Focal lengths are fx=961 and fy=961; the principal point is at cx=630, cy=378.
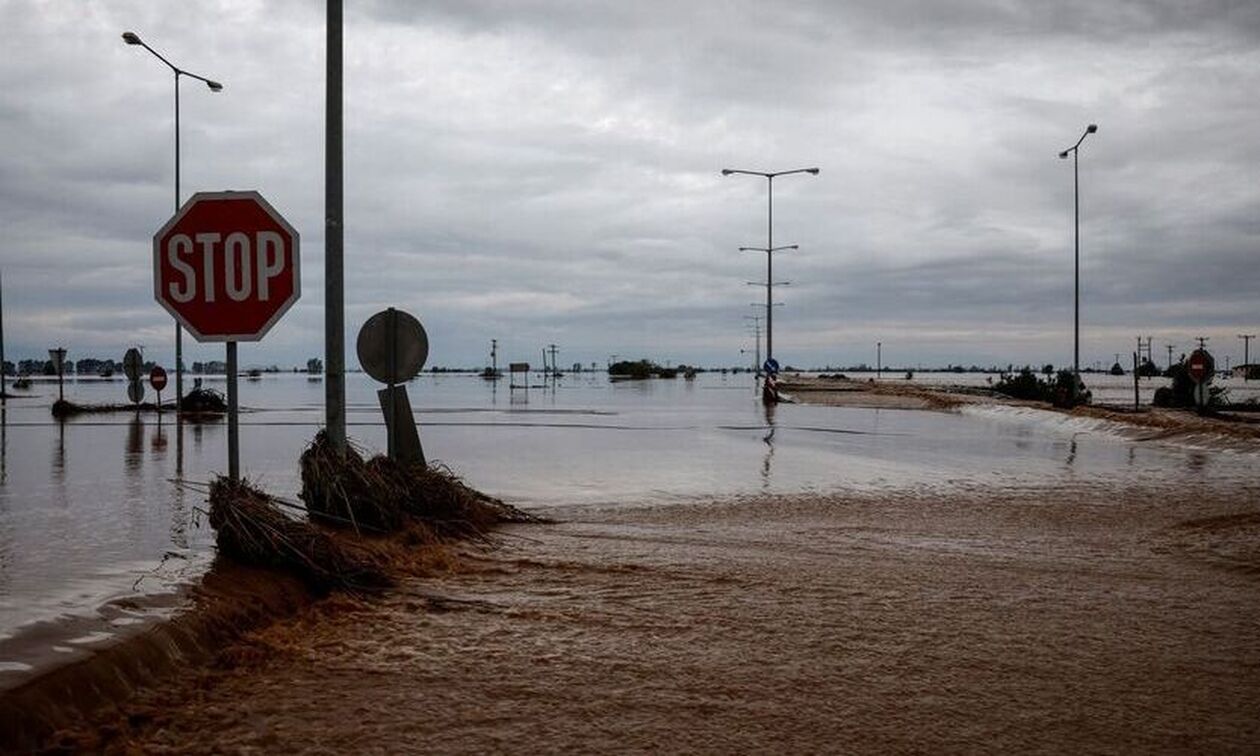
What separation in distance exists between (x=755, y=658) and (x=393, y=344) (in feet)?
22.1

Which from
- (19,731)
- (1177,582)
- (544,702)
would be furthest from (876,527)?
(19,731)

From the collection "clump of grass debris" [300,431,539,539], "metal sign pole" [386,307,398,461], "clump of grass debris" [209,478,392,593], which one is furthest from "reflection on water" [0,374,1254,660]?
"metal sign pole" [386,307,398,461]

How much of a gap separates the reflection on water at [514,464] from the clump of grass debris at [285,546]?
0.68 metres

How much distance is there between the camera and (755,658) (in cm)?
529

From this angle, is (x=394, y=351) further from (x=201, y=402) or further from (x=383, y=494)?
(x=201, y=402)

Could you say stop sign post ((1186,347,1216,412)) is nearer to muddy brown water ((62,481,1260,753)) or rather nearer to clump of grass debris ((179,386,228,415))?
muddy brown water ((62,481,1260,753))

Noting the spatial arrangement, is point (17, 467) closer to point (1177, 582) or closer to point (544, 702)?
point (544, 702)

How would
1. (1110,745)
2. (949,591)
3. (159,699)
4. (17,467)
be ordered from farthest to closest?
(17,467) < (949,591) < (159,699) < (1110,745)

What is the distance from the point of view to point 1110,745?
4.09 m

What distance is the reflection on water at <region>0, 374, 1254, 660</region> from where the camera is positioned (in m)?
7.98

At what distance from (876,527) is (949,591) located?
3.35 meters

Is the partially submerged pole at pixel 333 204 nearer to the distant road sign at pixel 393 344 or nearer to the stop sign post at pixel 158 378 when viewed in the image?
the distant road sign at pixel 393 344

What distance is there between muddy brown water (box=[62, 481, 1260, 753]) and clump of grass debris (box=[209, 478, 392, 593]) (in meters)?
0.37

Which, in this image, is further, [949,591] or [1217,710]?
[949,591]
